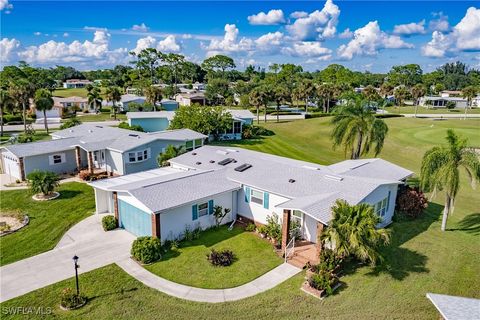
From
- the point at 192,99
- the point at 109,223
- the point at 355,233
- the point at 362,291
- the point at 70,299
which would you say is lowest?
the point at 362,291

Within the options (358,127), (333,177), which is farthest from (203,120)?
(333,177)

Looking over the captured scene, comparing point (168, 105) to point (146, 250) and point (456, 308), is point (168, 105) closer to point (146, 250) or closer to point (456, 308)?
point (146, 250)

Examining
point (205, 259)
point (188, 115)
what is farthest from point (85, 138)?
point (205, 259)

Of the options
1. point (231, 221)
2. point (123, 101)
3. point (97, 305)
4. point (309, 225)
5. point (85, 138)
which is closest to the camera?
point (97, 305)

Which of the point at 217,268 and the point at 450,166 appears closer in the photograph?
the point at 217,268

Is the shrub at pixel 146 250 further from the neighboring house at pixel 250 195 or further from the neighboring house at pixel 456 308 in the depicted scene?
the neighboring house at pixel 456 308

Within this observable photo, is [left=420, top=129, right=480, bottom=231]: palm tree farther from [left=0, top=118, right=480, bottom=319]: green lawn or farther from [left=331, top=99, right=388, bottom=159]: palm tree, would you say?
[left=331, top=99, right=388, bottom=159]: palm tree

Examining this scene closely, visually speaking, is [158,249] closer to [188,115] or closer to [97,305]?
[97,305]
